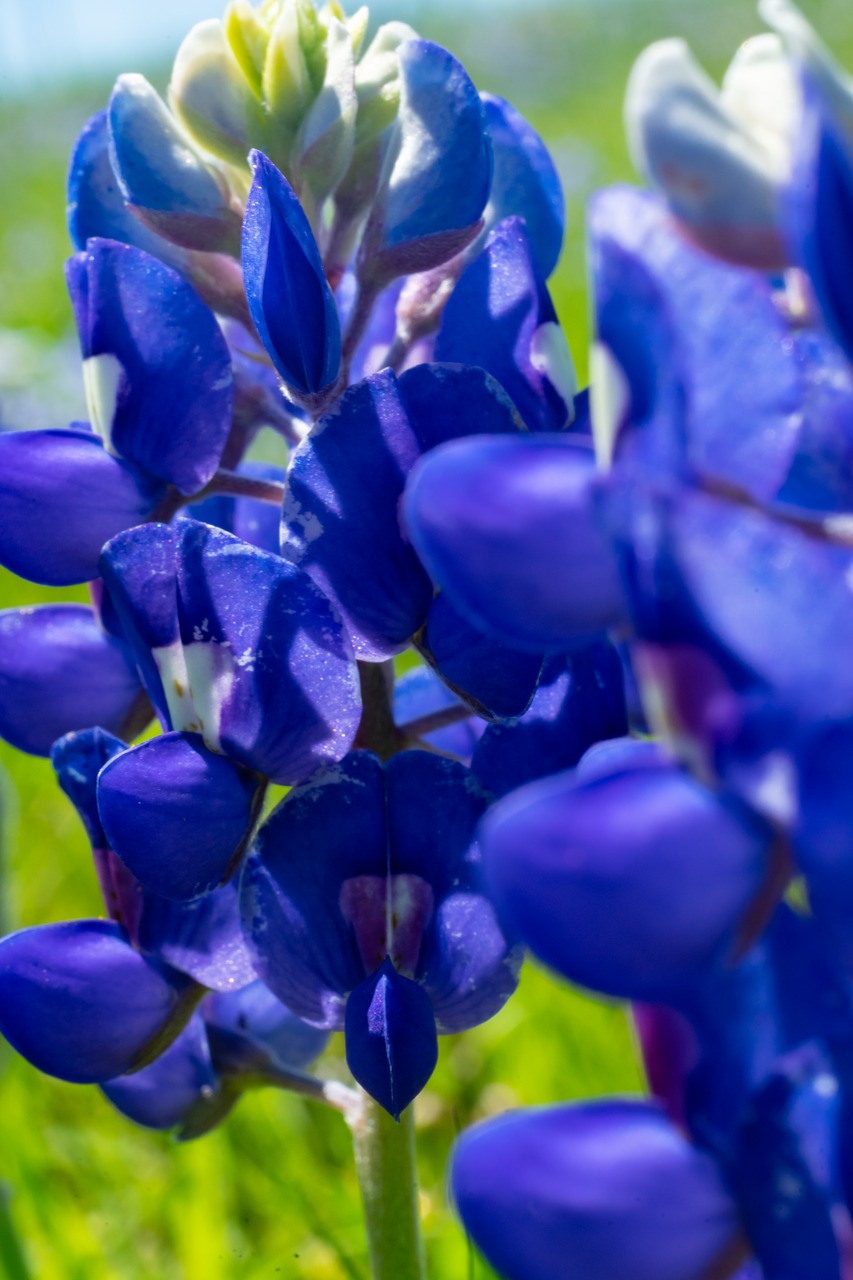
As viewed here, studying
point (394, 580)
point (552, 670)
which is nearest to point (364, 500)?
point (394, 580)

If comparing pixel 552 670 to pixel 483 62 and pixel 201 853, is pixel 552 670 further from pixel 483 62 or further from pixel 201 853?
pixel 483 62

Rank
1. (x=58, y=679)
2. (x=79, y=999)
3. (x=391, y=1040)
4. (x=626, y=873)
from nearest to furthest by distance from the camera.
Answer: (x=626, y=873) < (x=391, y=1040) < (x=79, y=999) < (x=58, y=679)

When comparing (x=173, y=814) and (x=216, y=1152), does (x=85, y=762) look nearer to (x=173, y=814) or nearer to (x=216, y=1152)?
(x=173, y=814)

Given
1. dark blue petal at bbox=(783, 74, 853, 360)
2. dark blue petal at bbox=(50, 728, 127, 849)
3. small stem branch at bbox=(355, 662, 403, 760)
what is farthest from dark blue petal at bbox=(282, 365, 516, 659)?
dark blue petal at bbox=(783, 74, 853, 360)

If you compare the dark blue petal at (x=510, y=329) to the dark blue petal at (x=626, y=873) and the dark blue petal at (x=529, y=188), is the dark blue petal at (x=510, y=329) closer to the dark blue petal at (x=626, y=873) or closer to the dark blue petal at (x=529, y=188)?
the dark blue petal at (x=529, y=188)

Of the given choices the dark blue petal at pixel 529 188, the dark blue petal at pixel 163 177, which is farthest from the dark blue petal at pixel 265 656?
the dark blue petal at pixel 529 188

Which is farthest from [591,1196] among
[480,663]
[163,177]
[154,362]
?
[163,177]

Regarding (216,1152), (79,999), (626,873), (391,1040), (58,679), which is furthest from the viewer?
(216,1152)

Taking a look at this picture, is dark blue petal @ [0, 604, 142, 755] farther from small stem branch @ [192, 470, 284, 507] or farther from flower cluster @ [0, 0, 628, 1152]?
small stem branch @ [192, 470, 284, 507]

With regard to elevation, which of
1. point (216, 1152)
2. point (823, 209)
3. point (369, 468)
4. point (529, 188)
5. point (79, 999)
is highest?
point (823, 209)
